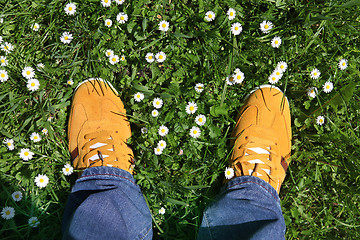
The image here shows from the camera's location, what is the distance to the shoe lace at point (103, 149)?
2.16 metres

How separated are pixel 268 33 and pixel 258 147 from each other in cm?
83

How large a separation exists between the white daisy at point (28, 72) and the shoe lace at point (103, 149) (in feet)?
1.91

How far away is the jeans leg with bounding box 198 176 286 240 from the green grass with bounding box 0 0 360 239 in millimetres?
196

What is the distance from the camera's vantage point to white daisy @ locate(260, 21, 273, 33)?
2246 mm

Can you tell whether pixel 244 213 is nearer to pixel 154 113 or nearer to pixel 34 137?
pixel 154 113

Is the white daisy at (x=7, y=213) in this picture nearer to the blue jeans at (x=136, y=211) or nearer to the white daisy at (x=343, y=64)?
the blue jeans at (x=136, y=211)

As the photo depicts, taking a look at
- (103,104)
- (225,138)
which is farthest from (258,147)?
(103,104)

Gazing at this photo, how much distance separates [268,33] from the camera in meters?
2.29

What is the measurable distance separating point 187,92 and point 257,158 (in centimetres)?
67

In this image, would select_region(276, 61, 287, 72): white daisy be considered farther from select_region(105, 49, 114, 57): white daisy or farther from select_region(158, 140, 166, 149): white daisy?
select_region(105, 49, 114, 57): white daisy

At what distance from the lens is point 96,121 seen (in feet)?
7.54

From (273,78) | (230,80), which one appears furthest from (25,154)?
(273,78)

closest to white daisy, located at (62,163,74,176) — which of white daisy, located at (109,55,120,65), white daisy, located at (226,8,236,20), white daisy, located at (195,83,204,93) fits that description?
white daisy, located at (109,55,120,65)

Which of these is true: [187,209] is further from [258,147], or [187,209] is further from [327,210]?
[327,210]
